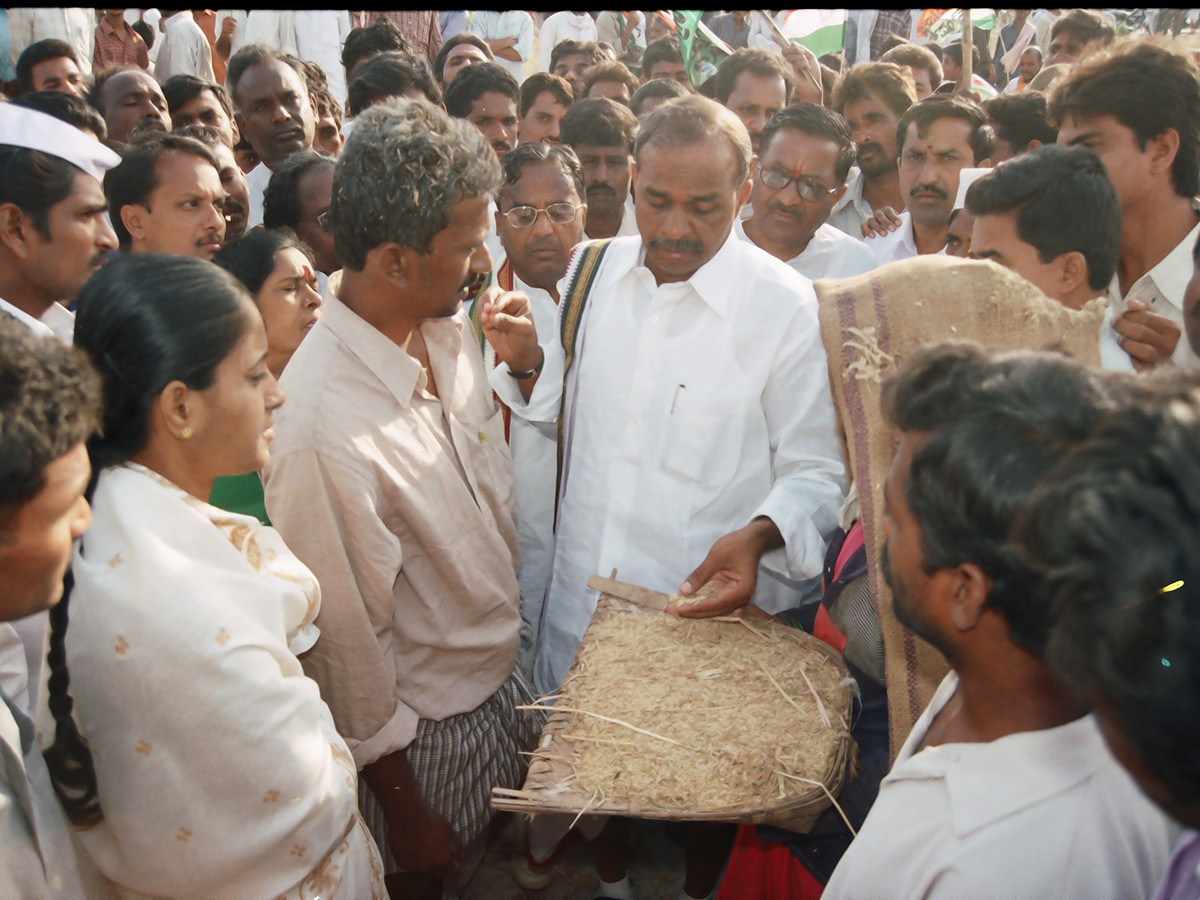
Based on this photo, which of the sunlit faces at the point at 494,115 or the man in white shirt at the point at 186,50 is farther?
the man in white shirt at the point at 186,50

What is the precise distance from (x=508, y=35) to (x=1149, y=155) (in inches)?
275

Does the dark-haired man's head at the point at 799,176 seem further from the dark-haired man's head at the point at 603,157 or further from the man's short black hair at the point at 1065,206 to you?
the man's short black hair at the point at 1065,206

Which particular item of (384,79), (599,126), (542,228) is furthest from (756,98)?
(542,228)

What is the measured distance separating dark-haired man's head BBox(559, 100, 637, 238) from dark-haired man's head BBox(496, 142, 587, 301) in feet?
2.66

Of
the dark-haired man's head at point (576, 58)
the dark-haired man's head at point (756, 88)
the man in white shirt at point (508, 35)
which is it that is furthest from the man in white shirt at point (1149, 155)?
the man in white shirt at point (508, 35)

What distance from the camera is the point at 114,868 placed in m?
1.57

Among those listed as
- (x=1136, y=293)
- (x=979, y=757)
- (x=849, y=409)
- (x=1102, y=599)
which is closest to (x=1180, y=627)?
(x=1102, y=599)

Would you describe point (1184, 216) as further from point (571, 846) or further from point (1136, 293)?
point (571, 846)

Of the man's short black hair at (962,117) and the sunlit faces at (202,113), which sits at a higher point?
the man's short black hair at (962,117)

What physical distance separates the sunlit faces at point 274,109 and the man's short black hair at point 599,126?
63.3 inches

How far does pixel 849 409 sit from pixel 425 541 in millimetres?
1051

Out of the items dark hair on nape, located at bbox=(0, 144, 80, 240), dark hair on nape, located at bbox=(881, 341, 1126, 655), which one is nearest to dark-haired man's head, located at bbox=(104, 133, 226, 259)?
dark hair on nape, located at bbox=(0, 144, 80, 240)

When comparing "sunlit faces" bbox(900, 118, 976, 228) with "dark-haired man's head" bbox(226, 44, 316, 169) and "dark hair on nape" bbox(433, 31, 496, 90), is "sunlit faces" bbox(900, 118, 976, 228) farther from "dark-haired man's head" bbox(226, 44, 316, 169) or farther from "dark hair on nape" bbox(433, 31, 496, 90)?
"dark hair on nape" bbox(433, 31, 496, 90)

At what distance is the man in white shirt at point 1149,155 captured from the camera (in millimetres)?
2609
